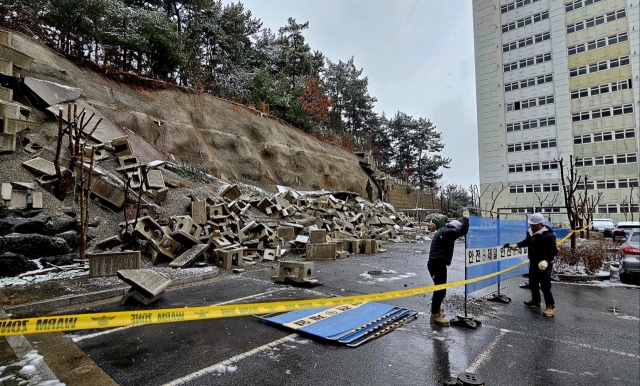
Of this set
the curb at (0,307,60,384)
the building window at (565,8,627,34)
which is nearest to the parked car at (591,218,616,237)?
the building window at (565,8,627,34)

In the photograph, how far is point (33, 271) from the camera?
23.7 ft

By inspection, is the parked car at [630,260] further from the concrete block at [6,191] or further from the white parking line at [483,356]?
the concrete block at [6,191]

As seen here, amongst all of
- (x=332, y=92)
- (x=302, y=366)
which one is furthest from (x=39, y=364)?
(x=332, y=92)

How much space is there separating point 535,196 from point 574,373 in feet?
138

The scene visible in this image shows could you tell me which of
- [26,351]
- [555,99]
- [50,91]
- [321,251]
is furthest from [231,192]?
[555,99]

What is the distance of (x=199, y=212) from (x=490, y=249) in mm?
9061

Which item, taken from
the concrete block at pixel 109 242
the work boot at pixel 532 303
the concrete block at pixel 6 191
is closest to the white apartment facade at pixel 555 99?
the work boot at pixel 532 303

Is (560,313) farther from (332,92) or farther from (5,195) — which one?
(332,92)

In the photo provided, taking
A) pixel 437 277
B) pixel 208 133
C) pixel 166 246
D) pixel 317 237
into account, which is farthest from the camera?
pixel 208 133

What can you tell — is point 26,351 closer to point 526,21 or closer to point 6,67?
point 6,67

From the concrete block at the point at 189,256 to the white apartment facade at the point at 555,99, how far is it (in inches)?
1235

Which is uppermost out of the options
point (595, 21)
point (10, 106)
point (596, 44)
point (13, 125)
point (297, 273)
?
point (595, 21)

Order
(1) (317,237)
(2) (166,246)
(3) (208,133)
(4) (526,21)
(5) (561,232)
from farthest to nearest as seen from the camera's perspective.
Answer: (4) (526,21)
(3) (208,133)
(1) (317,237)
(5) (561,232)
(2) (166,246)

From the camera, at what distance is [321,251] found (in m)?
11.4
